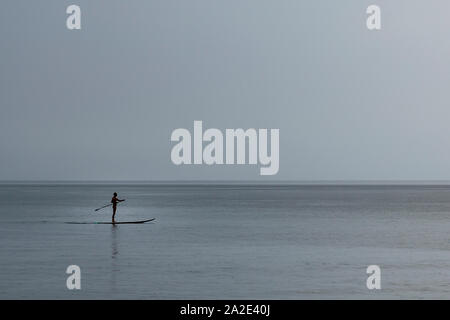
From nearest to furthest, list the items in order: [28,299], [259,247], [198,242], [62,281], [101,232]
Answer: [28,299], [62,281], [259,247], [198,242], [101,232]

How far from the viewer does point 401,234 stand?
47.3 m

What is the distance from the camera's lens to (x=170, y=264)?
29.1 m

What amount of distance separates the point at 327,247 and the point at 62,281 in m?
17.3

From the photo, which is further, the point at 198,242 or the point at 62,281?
the point at 198,242

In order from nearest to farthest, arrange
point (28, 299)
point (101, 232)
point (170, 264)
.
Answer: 1. point (28, 299)
2. point (170, 264)
3. point (101, 232)

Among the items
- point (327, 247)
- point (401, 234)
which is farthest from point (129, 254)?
point (401, 234)
